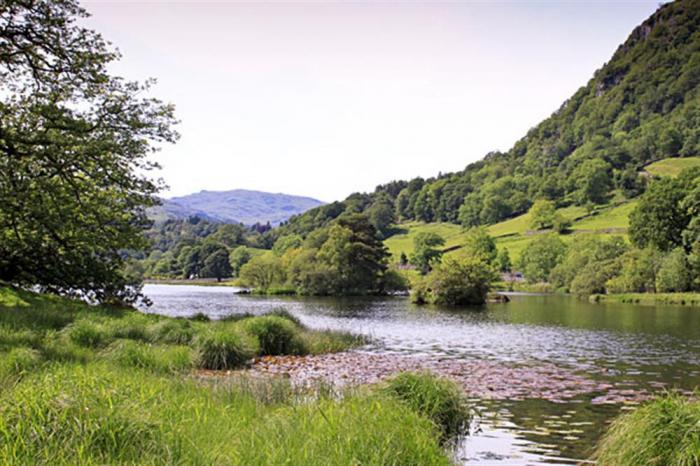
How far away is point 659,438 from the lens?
356 inches

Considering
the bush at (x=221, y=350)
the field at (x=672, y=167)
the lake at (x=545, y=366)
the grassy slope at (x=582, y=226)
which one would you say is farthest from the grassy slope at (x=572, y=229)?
the bush at (x=221, y=350)

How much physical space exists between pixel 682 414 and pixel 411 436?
431 cm

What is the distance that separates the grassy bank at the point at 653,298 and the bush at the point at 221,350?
68.5 m

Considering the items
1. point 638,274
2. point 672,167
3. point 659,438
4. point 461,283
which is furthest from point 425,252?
point 659,438

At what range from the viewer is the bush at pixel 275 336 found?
2523 cm

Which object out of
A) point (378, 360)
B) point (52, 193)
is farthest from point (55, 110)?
point (378, 360)

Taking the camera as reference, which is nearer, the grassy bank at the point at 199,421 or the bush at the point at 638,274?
the grassy bank at the point at 199,421

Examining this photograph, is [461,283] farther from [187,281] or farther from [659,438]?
[187,281]

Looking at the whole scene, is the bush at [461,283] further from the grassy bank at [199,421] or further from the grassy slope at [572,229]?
the grassy slope at [572,229]

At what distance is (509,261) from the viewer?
507ft

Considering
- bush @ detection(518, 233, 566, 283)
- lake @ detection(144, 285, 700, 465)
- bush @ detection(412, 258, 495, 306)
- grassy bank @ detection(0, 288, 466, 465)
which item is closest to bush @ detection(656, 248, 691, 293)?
bush @ detection(412, 258, 495, 306)

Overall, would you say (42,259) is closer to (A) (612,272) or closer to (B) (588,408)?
(B) (588,408)

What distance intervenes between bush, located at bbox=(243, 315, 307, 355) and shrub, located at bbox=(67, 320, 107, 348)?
21.5 feet

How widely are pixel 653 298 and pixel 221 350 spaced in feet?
245
